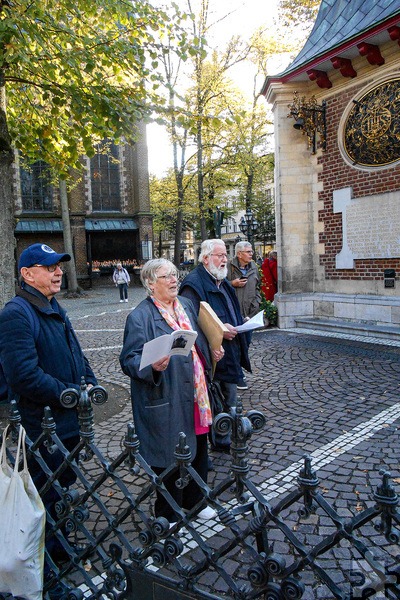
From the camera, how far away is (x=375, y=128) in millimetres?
9516

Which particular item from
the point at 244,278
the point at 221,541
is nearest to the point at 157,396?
the point at 221,541

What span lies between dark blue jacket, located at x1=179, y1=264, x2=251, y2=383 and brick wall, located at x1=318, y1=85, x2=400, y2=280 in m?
6.16

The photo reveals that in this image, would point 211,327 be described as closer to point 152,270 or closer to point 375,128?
point 152,270

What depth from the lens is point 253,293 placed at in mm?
6871

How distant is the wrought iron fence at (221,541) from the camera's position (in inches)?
56.9

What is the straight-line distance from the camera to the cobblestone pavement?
3.54 m

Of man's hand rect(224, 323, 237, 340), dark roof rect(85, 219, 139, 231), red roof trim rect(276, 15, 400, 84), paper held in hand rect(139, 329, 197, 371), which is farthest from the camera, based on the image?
dark roof rect(85, 219, 139, 231)

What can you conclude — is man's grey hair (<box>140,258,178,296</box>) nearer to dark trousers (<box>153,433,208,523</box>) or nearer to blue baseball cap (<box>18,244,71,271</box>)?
blue baseball cap (<box>18,244,71,271</box>)

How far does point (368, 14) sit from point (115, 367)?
29.0 ft

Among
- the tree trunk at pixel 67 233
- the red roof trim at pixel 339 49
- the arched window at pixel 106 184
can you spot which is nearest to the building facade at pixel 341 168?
the red roof trim at pixel 339 49

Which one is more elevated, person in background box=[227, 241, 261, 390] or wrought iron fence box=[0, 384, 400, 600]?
person in background box=[227, 241, 261, 390]

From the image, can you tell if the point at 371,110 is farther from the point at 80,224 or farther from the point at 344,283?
the point at 80,224

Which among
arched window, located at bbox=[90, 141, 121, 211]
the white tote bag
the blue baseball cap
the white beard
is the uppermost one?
arched window, located at bbox=[90, 141, 121, 211]

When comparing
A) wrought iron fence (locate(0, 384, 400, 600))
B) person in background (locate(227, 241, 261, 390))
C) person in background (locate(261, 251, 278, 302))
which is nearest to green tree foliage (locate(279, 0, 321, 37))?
person in background (locate(261, 251, 278, 302))
